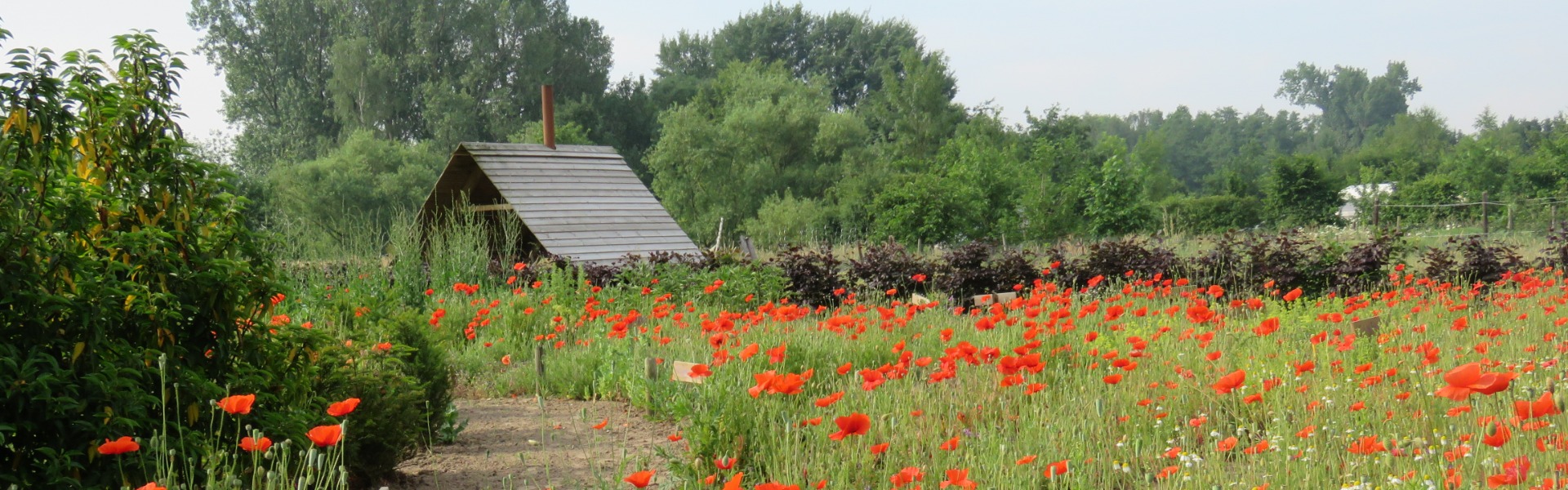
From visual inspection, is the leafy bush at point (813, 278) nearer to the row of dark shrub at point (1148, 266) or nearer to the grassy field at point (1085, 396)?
the row of dark shrub at point (1148, 266)

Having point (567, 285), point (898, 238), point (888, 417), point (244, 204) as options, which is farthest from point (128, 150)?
point (898, 238)

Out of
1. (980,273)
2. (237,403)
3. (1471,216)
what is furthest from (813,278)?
(1471,216)

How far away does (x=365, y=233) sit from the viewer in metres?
10.6

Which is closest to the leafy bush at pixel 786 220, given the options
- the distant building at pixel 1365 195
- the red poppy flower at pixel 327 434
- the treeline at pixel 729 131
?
the treeline at pixel 729 131

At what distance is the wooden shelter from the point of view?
1384cm

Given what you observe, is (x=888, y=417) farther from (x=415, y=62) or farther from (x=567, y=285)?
(x=415, y=62)

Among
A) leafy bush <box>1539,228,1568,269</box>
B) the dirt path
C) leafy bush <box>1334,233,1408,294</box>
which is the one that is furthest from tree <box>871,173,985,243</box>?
the dirt path

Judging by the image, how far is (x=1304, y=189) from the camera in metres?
31.7

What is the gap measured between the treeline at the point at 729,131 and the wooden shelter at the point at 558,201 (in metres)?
9.21

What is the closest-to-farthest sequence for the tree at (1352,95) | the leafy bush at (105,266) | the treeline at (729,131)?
1. the leafy bush at (105,266)
2. the treeline at (729,131)
3. the tree at (1352,95)

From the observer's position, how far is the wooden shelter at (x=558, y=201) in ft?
45.4

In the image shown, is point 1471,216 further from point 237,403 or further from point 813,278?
point 237,403

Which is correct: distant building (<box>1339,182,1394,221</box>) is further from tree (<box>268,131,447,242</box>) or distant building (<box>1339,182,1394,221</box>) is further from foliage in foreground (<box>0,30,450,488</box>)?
foliage in foreground (<box>0,30,450,488</box>)

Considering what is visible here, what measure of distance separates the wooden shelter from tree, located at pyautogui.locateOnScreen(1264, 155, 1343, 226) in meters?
22.2
